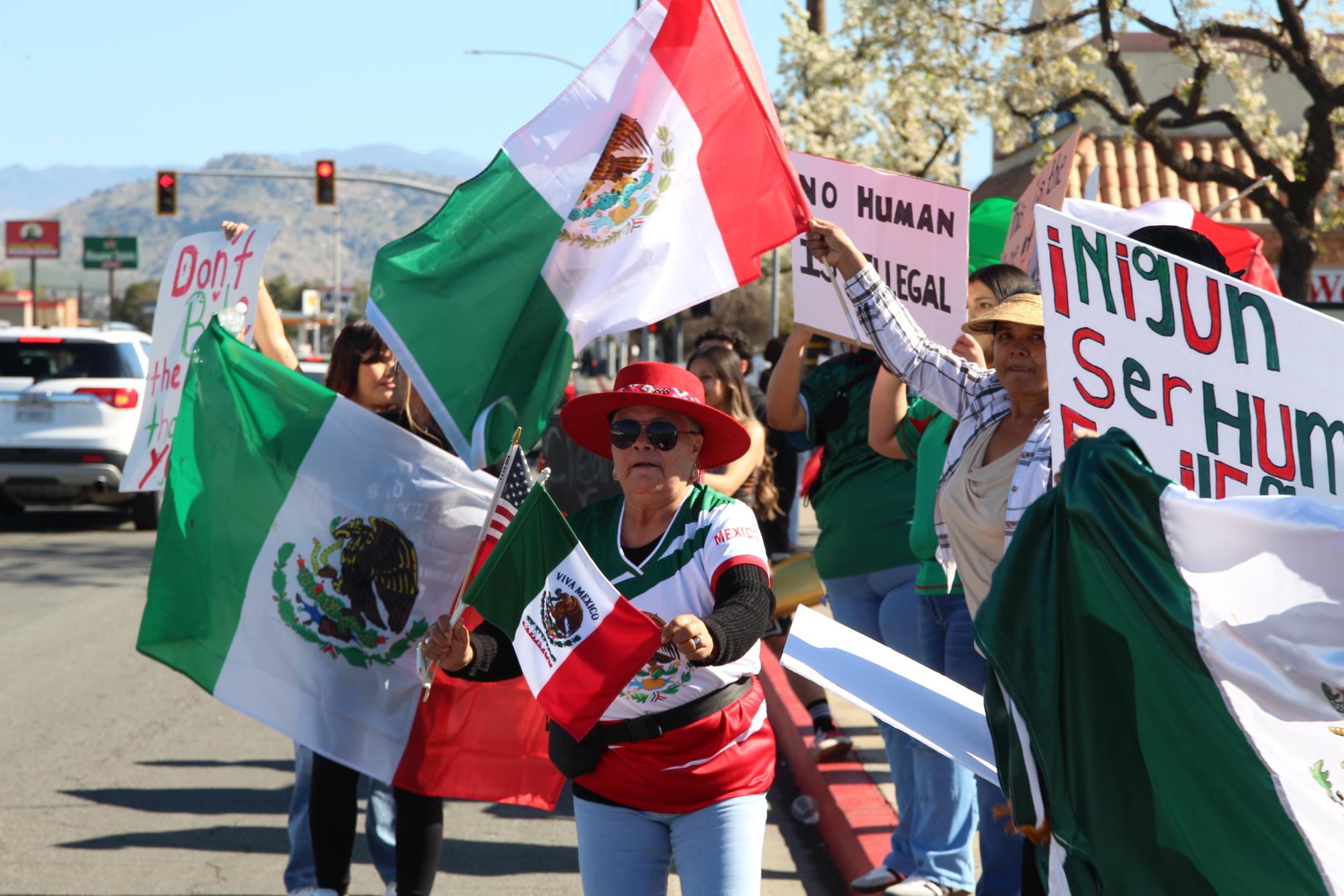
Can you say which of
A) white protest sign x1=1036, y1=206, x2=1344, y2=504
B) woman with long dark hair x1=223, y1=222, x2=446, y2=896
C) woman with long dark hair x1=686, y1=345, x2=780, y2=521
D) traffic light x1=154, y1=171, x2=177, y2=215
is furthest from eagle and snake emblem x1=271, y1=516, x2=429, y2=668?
traffic light x1=154, y1=171, x2=177, y2=215

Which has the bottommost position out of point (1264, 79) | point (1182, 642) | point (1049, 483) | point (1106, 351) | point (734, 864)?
point (734, 864)

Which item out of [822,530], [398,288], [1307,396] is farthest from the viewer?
[822,530]

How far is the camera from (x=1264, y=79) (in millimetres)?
24969

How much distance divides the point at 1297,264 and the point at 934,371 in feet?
33.6

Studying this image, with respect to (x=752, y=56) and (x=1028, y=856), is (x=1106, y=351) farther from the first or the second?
(x=752, y=56)

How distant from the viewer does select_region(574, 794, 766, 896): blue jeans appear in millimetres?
3414

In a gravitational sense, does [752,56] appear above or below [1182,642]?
above

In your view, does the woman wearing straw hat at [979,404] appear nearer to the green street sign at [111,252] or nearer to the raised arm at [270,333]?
the raised arm at [270,333]

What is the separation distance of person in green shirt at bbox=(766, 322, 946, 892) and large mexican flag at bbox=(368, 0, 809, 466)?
1.05 metres

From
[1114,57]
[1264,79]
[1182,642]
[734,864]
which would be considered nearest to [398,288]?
[734,864]

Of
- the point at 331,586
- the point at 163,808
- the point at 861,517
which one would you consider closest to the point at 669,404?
the point at 331,586

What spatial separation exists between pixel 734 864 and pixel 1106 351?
142cm

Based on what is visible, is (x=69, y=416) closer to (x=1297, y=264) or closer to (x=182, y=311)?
(x=182, y=311)

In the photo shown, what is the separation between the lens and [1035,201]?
240 inches
